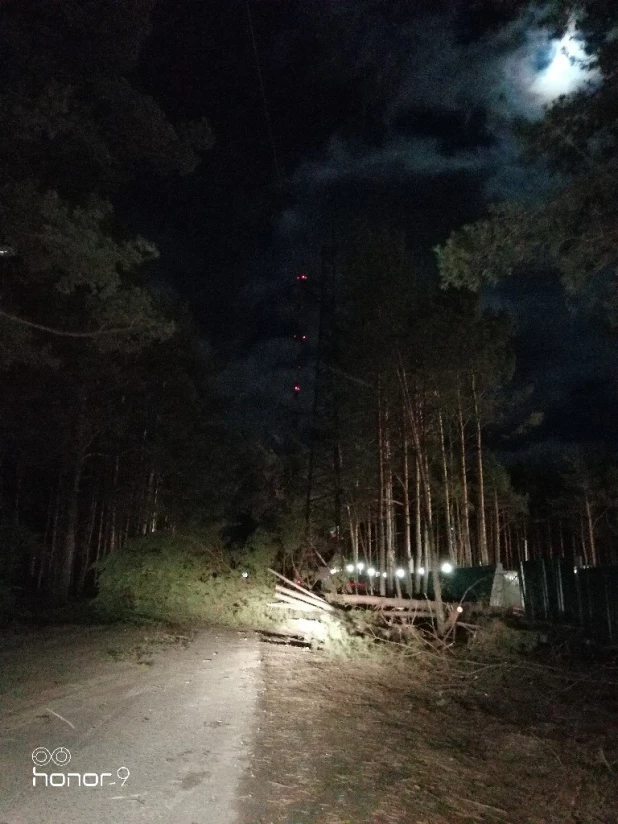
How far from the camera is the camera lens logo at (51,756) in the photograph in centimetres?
535

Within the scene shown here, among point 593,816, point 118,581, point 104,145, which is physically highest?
point 104,145

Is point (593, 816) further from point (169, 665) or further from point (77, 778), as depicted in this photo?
point (169, 665)

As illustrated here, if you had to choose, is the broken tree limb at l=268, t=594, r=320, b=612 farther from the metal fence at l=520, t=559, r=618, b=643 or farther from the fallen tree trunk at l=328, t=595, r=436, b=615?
the metal fence at l=520, t=559, r=618, b=643

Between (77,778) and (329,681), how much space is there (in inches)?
186

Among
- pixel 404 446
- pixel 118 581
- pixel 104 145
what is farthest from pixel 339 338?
pixel 104 145

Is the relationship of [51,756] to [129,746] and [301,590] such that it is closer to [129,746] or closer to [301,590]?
[129,746]

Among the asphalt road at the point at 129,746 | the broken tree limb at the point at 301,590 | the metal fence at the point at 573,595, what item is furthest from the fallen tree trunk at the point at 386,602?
the asphalt road at the point at 129,746

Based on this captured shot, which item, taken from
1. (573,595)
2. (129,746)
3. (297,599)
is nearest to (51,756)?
(129,746)

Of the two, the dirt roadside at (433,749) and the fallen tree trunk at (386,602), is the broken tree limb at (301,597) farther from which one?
the dirt roadside at (433,749)

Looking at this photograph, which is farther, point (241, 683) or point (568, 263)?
point (241, 683)

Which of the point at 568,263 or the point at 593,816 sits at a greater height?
the point at 568,263

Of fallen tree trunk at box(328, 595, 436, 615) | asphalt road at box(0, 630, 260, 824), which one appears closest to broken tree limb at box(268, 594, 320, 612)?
fallen tree trunk at box(328, 595, 436, 615)

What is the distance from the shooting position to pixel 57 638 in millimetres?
12430

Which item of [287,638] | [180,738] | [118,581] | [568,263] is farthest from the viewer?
[118,581]
